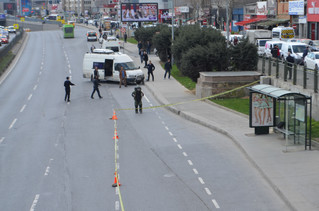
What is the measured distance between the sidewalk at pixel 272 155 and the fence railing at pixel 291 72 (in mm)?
2955

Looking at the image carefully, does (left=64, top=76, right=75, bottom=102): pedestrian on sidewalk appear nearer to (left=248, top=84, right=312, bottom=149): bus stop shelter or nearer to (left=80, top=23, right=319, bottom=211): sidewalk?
(left=80, top=23, right=319, bottom=211): sidewalk

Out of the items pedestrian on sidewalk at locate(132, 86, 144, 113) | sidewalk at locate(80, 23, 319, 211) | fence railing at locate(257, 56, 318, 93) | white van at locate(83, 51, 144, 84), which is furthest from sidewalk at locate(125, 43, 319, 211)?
white van at locate(83, 51, 144, 84)

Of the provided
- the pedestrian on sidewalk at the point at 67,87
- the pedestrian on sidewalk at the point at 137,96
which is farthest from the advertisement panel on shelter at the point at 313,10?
the pedestrian on sidewalk at the point at 137,96

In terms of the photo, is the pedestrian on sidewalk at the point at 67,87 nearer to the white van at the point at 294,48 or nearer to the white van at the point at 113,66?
the white van at the point at 113,66

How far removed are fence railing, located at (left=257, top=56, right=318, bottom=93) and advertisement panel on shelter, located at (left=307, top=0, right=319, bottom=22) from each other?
26.7 m

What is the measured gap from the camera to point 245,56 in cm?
3603

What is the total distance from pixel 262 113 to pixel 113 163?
6.22m

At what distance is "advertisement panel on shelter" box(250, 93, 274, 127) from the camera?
22297 millimetres

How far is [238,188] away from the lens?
16094mm

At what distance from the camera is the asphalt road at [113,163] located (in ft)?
50.0

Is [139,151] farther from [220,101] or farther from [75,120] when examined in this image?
[220,101]

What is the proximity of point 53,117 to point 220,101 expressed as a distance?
337 inches

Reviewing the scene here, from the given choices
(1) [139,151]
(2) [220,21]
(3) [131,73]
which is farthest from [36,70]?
(2) [220,21]

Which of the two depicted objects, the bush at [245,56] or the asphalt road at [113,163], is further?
the bush at [245,56]
